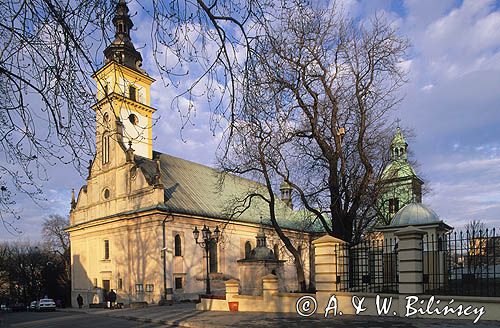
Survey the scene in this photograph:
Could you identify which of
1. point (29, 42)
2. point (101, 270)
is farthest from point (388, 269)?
point (101, 270)

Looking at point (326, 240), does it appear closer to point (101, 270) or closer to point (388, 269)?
point (388, 269)

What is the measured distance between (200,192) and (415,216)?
23901 millimetres

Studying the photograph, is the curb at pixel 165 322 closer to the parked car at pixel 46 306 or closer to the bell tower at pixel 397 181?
the bell tower at pixel 397 181

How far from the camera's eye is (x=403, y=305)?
1355cm

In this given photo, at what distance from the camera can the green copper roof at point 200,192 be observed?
119ft

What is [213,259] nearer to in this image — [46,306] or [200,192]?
[200,192]

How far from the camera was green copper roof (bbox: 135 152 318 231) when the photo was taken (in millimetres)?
36219

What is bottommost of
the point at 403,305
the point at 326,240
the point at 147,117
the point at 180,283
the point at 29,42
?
the point at 180,283

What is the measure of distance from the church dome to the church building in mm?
9879

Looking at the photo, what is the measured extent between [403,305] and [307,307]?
368cm

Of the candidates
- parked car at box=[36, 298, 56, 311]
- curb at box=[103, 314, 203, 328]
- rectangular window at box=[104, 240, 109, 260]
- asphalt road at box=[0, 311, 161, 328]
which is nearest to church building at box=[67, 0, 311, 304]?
rectangular window at box=[104, 240, 109, 260]

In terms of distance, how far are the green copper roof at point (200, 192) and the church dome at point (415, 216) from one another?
11401 mm

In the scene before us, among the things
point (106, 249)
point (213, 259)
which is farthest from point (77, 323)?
point (213, 259)

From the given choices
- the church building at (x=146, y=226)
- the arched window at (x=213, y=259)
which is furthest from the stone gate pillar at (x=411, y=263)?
the arched window at (x=213, y=259)
